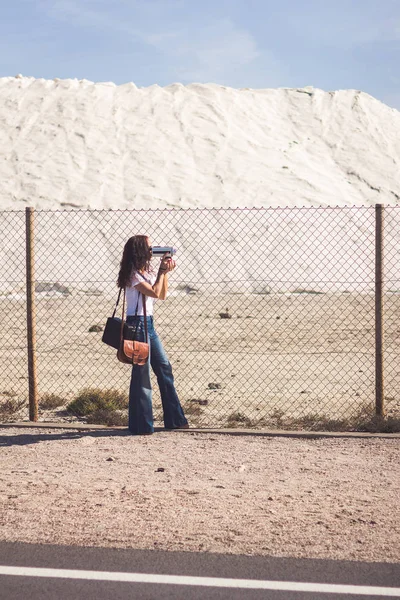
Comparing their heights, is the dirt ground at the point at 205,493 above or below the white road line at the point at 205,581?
above

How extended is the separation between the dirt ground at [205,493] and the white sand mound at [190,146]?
38.3 meters

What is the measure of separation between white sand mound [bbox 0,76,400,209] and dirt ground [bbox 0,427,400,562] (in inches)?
1508

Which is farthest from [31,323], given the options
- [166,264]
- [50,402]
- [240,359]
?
[240,359]

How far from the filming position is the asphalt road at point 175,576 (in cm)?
431

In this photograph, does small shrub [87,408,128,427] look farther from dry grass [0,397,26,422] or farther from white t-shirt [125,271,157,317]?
white t-shirt [125,271,157,317]

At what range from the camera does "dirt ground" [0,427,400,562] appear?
516 cm

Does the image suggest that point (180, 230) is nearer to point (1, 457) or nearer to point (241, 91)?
point (241, 91)

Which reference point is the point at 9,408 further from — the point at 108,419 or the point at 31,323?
the point at 108,419

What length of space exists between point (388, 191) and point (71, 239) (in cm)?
2347

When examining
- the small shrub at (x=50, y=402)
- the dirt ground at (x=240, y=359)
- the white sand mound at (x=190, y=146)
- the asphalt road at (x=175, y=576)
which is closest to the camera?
the asphalt road at (x=175, y=576)

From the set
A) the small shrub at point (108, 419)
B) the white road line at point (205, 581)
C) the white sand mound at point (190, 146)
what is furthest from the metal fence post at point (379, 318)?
the white sand mound at point (190, 146)

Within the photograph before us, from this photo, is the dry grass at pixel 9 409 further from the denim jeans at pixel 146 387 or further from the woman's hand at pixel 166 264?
the woman's hand at pixel 166 264

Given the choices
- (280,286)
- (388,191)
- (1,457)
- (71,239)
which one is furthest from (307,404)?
(388,191)

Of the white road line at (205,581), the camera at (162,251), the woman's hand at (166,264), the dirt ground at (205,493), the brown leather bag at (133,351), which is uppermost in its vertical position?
the camera at (162,251)
